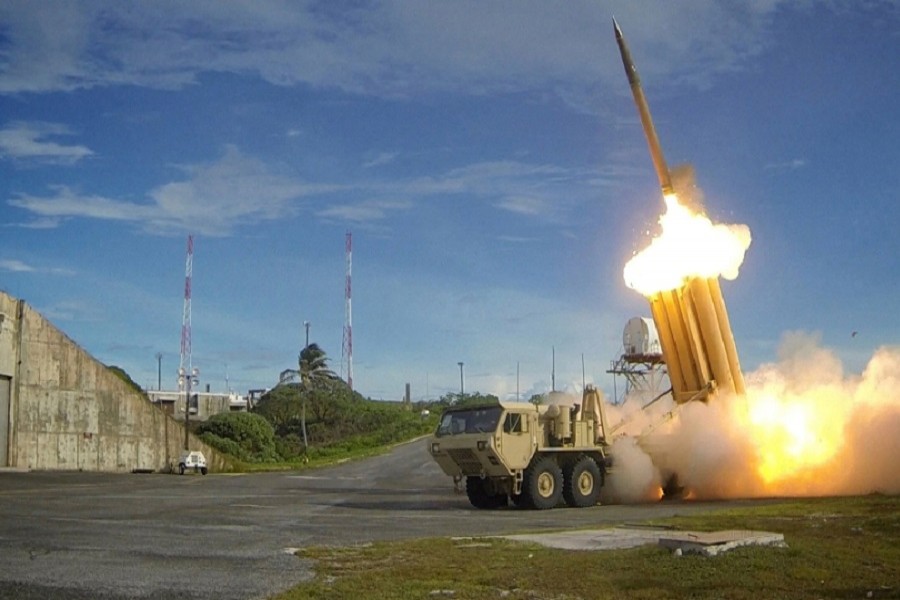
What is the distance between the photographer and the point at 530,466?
24.6 m

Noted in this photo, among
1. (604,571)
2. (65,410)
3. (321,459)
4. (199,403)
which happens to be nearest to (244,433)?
(321,459)

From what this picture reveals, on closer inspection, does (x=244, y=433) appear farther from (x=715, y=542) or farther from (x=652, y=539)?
(x=715, y=542)

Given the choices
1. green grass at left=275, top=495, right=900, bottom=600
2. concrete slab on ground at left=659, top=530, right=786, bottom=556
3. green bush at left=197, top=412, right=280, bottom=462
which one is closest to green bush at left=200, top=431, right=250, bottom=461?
green bush at left=197, top=412, right=280, bottom=462

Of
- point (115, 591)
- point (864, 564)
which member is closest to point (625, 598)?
point (864, 564)

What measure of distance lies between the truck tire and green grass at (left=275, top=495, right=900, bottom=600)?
33.5ft

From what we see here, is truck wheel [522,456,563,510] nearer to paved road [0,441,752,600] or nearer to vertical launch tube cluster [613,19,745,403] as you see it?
paved road [0,441,752,600]

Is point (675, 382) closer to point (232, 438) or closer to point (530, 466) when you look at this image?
point (530, 466)

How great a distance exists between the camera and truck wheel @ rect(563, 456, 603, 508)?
2520cm

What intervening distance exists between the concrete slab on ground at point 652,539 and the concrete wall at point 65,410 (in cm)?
3441

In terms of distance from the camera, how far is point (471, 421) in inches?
984

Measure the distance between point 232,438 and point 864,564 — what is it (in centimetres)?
5373

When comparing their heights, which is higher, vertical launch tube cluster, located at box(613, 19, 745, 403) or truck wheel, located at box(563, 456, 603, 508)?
vertical launch tube cluster, located at box(613, 19, 745, 403)

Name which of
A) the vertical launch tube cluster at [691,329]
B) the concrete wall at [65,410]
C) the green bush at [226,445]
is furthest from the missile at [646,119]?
the green bush at [226,445]

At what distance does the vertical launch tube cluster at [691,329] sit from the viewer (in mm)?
27406
